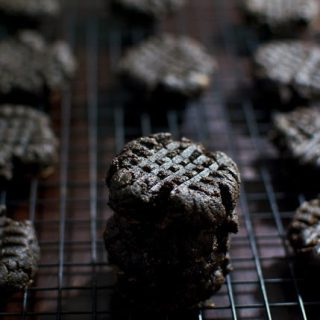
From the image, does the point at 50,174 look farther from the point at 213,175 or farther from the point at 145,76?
the point at 213,175

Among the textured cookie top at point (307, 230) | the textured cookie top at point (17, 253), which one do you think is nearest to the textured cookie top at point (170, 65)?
the textured cookie top at point (307, 230)

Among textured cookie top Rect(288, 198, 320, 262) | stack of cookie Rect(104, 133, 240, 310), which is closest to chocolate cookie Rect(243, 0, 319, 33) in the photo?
textured cookie top Rect(288, 198, 320, 262)

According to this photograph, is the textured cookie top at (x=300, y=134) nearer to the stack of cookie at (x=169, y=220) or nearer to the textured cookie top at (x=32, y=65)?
the stack of cookie at (x=169, y=220)

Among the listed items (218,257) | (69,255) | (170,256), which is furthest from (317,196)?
(69,255)

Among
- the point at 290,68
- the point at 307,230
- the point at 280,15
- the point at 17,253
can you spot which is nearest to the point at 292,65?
the point at 290,68

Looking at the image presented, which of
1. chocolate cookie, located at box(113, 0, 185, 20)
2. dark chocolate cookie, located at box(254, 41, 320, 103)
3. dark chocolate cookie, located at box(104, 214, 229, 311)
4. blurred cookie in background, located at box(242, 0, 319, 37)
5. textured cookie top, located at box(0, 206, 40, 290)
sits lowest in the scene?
dark chocolate cookie, located at box(104, 214, 229, 311)

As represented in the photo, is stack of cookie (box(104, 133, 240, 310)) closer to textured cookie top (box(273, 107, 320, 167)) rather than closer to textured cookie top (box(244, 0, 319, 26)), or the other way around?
textured cookie top (box(273, 107, 320, 167))

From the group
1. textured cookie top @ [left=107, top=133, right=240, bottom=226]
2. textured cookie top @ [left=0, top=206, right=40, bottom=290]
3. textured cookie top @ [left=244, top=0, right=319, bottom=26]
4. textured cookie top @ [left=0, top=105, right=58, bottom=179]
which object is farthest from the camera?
textured cookie top @ [left=244, top=0, right=319, bottom=26]
